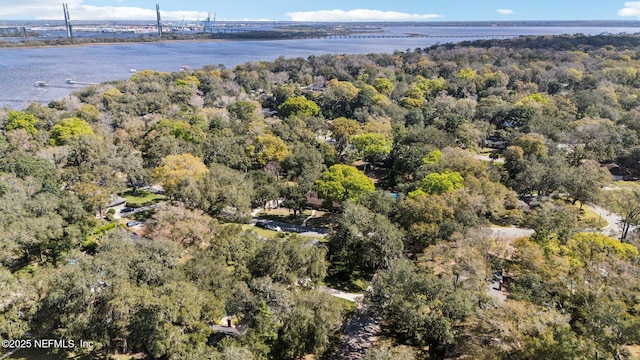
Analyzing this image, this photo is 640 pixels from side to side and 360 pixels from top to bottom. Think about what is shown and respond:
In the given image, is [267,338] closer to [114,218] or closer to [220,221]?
[220,221]

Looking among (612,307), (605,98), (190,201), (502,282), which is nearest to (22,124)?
(190,201)

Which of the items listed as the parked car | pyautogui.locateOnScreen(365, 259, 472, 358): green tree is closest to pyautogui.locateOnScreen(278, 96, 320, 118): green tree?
the parked car

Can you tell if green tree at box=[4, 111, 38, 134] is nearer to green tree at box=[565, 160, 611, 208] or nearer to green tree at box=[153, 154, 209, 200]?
green tree at box=[153, 154, 209, 200]

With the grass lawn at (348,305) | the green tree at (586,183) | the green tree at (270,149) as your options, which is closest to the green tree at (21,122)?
the green tree at (270,149)

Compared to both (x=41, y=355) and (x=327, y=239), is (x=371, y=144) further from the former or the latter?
(x=41, y=355)

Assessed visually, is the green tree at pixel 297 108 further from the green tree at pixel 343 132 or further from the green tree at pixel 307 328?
the green tree at pixel 307 328

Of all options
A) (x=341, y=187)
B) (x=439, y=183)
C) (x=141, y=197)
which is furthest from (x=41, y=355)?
(x=439, y=183)
